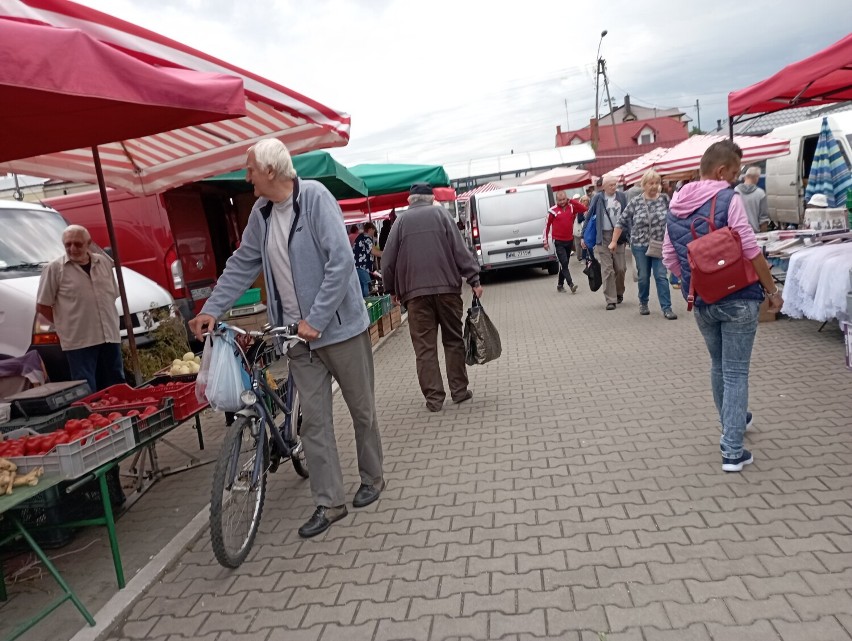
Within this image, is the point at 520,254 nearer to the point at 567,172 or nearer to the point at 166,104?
the point at 567,172

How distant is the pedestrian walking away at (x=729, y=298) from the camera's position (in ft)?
12.9

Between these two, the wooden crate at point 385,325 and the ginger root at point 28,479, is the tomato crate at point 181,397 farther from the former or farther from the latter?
the wooden crate at point 385,325

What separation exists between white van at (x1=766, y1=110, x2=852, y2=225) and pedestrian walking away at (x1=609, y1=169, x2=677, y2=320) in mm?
5166

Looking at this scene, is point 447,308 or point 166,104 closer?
point 166,104

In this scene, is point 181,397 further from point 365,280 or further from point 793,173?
point 793,173

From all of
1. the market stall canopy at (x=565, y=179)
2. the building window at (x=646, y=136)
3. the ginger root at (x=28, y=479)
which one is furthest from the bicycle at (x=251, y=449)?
the building window at (x=646, y=136)

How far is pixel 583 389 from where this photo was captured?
636cm

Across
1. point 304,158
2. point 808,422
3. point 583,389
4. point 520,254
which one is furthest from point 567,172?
point 808,422

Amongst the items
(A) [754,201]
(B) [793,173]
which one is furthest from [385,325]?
(B) [793,173]

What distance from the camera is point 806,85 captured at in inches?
238

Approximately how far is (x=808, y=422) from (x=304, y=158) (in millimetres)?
6181

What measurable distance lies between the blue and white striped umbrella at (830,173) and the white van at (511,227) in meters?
8.13

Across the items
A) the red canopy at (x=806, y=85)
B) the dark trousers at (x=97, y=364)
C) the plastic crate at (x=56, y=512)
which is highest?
the red canopy at (x=806, y=85)

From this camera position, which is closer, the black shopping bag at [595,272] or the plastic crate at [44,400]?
the plastic crate at [44,400]
